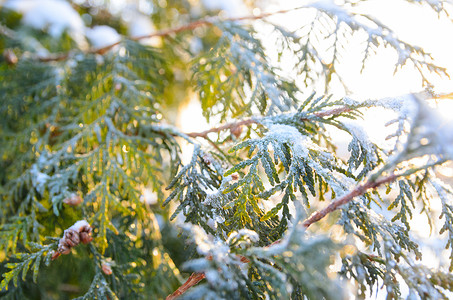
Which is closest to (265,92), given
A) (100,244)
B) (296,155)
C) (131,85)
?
(296,155)

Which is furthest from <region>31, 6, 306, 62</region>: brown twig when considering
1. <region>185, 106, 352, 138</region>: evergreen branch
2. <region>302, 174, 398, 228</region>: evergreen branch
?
<region>302, 174, 398, 228</region>: evergreen branch

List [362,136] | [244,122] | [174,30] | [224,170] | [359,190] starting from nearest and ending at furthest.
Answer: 1. [359,190]
2. [362,136]
3. [224,170]
4. [244,122]
5. [174,30]

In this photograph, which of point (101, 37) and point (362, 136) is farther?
point (101, 37)

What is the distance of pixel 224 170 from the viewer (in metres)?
1.44

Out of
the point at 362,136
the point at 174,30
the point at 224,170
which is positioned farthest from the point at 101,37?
the point at 362,136

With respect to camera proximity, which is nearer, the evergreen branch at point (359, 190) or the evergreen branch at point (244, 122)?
the evergreen branch at point (359, 190)

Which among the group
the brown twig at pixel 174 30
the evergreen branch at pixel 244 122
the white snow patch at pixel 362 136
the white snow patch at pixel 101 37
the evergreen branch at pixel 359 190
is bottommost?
the evergreen branch at pixel 359 190

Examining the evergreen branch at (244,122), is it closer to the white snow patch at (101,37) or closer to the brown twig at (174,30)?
the brown twig at (174,30)

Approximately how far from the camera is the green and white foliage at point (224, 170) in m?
0.93

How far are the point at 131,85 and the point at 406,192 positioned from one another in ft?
4.83

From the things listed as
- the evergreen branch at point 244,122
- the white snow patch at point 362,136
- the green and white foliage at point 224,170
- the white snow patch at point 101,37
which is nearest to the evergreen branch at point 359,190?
the green and white foliage at point 224,170

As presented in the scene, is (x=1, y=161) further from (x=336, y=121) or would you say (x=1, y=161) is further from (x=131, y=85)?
(x=336, y=121)

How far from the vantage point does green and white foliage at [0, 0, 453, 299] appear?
93cm

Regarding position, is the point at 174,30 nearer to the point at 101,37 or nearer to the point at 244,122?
the point at 101,37
